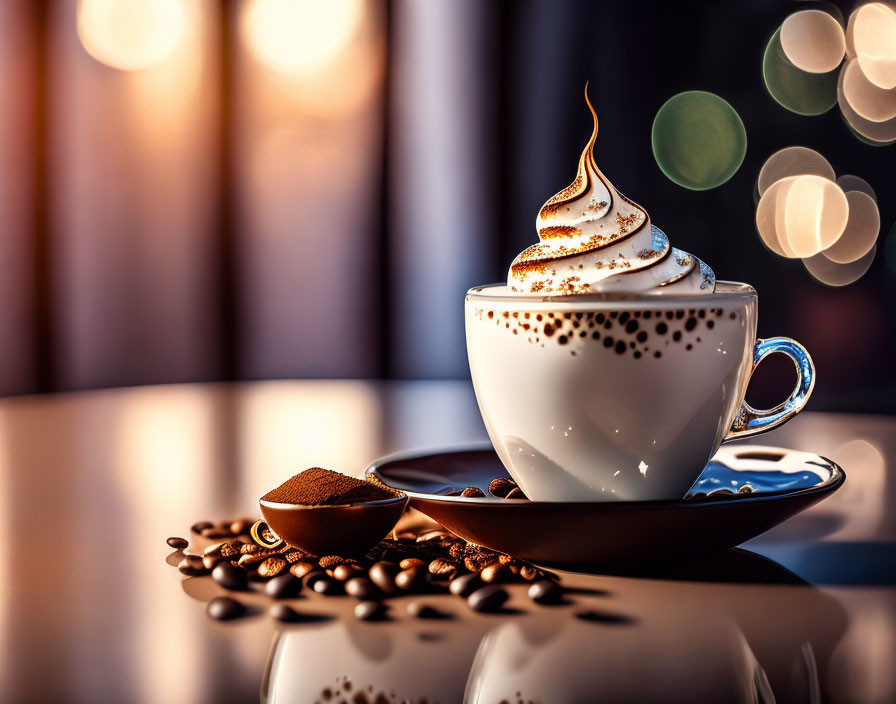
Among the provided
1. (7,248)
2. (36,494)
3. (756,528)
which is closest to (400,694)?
(756,528)

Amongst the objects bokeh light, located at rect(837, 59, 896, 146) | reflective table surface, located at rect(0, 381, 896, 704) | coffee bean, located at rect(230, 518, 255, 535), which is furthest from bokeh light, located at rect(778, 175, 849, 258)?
coffee bean, located at rect(230, 518, 255, 535)

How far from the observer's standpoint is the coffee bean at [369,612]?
2.22 ft

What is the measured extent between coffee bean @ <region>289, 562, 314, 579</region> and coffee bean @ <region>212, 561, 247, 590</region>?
0.13ft

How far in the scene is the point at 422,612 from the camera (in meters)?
0.69

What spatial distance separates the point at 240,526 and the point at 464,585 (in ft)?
1.00

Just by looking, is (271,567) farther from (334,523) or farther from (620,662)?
(620,662)

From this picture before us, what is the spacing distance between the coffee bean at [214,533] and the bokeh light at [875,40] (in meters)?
2.47

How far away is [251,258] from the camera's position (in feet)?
8.94

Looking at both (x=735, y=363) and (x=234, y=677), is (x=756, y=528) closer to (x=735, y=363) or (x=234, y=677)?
(x=735, y=363)

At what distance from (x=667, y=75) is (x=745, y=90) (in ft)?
0.78

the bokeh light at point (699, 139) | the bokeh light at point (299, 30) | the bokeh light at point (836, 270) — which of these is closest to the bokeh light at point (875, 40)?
the bokeh light at point (699, 139)

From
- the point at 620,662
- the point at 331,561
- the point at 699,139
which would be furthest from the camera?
the point at 699,139

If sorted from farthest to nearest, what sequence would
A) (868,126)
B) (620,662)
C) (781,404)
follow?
(868,126), (781,404), (620,662)

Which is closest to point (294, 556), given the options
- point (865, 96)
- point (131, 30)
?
point (131, 30)
